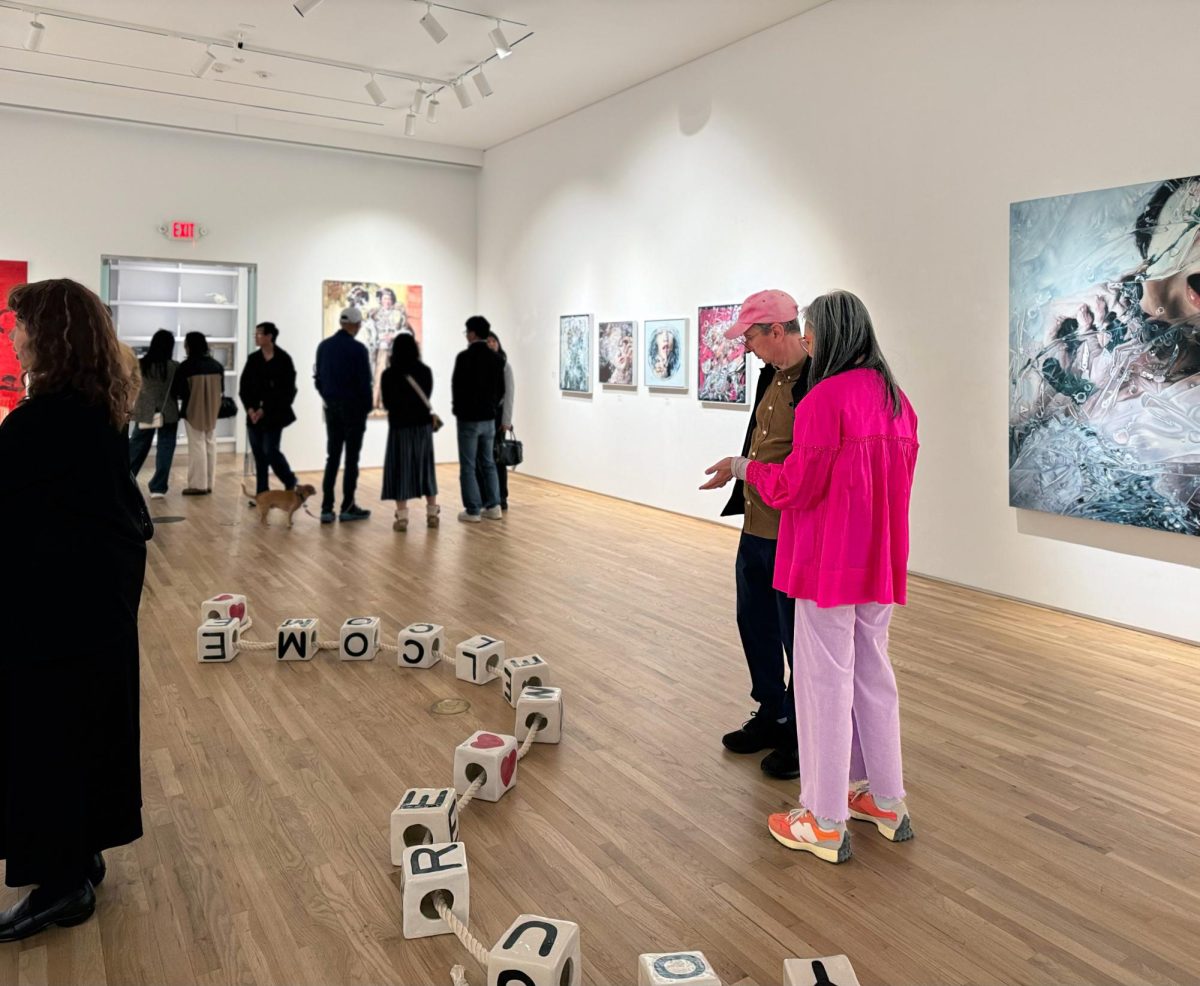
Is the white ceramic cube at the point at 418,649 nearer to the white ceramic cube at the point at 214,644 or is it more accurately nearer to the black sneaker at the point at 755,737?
the white ceramic cube at the point at 214,644

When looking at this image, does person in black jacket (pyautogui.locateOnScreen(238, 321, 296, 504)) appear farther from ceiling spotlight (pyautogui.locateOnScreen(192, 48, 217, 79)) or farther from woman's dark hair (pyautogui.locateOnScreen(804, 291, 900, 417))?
woman's dark hair (pyautogui.locateOnScreen(804, 291, 900, 417))

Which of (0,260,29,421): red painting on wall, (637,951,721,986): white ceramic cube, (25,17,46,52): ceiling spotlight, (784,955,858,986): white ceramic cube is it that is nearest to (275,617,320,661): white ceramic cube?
(637,951,721,986): white ceramic cube

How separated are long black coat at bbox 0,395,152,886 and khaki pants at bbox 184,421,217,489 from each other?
848 centimetres

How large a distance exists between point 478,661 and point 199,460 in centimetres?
714

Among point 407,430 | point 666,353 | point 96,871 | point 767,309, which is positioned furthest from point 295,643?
point 666,353

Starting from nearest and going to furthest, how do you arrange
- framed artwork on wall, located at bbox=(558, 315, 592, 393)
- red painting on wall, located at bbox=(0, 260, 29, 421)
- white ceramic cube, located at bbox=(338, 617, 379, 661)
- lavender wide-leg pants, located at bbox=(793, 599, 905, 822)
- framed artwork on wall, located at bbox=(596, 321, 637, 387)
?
lavender wide-leg pants, located at bbox=(793, 599, 905, 822) → white ceramic cube, located at bbox=(338, 617, 379, 661) → framed artwork on wall, located at bbox=(596, 321, 637, 387) → red painting on wall, located at bbox=(0, 260, 29, 421) → framed artwork on wall, located at bbox=(558, 315, 592, 393)

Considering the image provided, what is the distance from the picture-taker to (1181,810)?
340 cm

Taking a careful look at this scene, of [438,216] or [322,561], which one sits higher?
[438,216]

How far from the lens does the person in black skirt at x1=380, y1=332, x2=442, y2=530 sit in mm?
8352

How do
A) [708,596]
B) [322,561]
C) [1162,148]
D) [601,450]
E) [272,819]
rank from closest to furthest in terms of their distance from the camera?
[272,819]
[1162,148]
[708,596]
[322,561]
[601,450]

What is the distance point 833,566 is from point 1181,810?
1779 mm

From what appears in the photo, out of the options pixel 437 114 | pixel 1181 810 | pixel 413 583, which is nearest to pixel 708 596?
pixel 413 583

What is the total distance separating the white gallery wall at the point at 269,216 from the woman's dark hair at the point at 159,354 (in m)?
2.64

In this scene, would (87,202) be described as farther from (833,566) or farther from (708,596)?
(833,566)
